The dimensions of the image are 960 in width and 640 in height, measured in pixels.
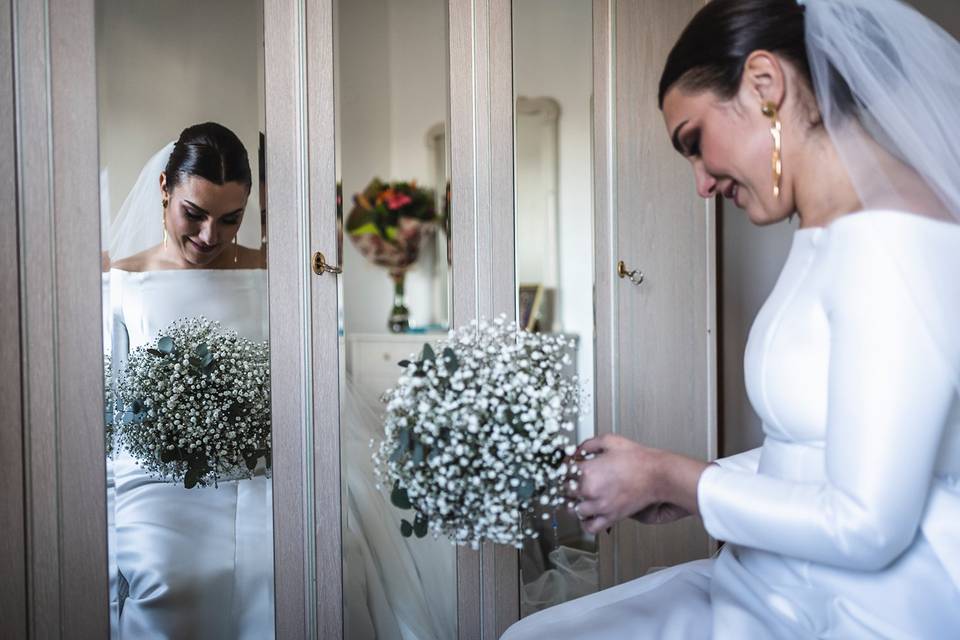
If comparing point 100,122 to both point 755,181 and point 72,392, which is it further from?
point 755,181

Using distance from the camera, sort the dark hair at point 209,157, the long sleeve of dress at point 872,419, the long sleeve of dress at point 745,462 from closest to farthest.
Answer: the long sleeve of dress at point 872,419
the long sleeve of dress at point 745,462
the dark hair at point 209,157

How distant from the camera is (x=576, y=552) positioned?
1923mm

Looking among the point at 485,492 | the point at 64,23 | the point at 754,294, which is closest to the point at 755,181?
the point at 485,492

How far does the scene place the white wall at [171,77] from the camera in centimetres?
142

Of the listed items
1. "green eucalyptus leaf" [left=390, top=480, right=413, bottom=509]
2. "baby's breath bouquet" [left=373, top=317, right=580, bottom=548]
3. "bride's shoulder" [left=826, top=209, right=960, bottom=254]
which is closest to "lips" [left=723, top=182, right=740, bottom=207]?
"bride's shoulder" [left=826, top=209, right=960, bottom=254]

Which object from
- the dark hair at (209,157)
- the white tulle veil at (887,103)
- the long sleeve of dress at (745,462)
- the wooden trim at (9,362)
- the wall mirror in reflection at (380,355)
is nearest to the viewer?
the white tulle veil at (887,103)

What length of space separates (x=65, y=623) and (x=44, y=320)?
59cm

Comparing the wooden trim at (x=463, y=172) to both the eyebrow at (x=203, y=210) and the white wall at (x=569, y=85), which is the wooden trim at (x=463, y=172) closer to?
the white wall at (x=569, y=85)

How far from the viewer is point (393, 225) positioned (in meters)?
3.36

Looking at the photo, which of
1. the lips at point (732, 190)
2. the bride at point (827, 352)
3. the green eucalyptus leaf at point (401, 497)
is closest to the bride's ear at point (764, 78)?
the bride at point (827, 352)

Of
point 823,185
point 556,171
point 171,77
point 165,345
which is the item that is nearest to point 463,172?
point 556,171

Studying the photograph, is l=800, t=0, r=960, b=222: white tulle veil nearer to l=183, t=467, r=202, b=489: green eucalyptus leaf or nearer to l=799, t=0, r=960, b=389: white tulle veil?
l=799, t=0, r=960, b=389: white tulle veil

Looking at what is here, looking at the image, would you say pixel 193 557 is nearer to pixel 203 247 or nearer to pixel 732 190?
pixel 203 247

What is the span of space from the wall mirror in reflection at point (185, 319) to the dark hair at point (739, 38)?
3.15 feet
